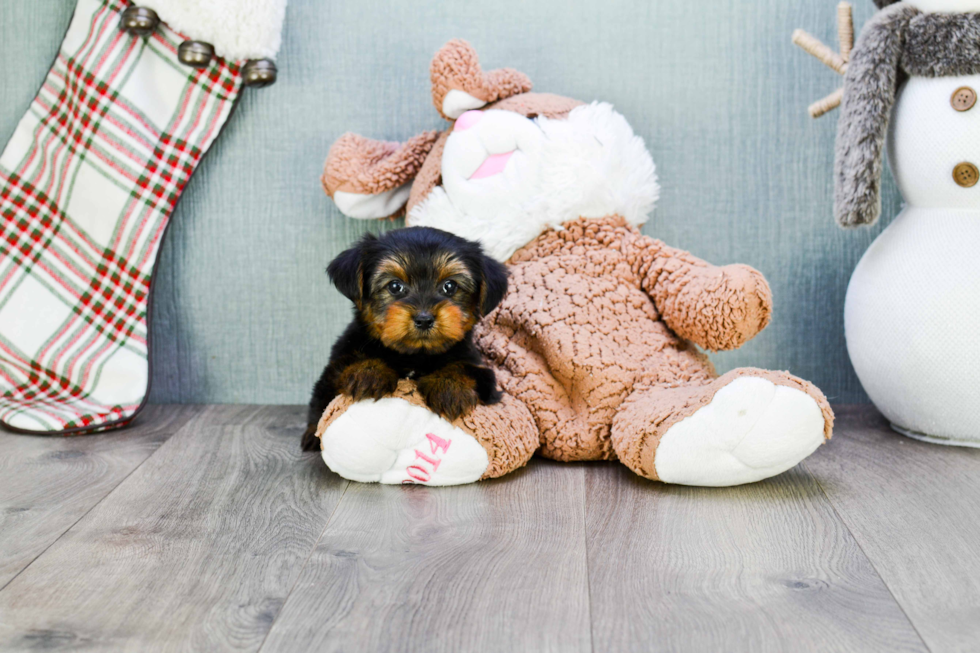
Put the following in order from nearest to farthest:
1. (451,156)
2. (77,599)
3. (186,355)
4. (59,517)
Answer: (77,599) < (59,517) < (451,156) < (186,355)

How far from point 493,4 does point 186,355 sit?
1213 millimetres

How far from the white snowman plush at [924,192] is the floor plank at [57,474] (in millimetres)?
1614

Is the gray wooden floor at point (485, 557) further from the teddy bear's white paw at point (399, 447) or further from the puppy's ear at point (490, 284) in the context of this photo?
the puppy's ear at point (490, 284)

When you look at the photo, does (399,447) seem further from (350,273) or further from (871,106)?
(871,106)

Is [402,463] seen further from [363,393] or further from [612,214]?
[612,214]

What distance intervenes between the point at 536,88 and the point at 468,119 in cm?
37

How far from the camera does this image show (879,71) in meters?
1.75

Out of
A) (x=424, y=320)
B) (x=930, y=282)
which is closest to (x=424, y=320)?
(x=424, y=320)

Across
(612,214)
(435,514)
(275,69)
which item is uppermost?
(275,69)

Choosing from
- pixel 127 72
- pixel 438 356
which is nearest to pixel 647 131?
pixel 438 356

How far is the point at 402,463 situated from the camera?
1.57 metres

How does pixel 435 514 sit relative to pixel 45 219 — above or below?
below

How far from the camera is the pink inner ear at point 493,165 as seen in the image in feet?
6.00

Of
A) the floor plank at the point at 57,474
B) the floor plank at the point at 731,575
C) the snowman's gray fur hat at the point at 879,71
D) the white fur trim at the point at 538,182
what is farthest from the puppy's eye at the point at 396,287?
the snowman's gray fur hat at the point at 879,71
